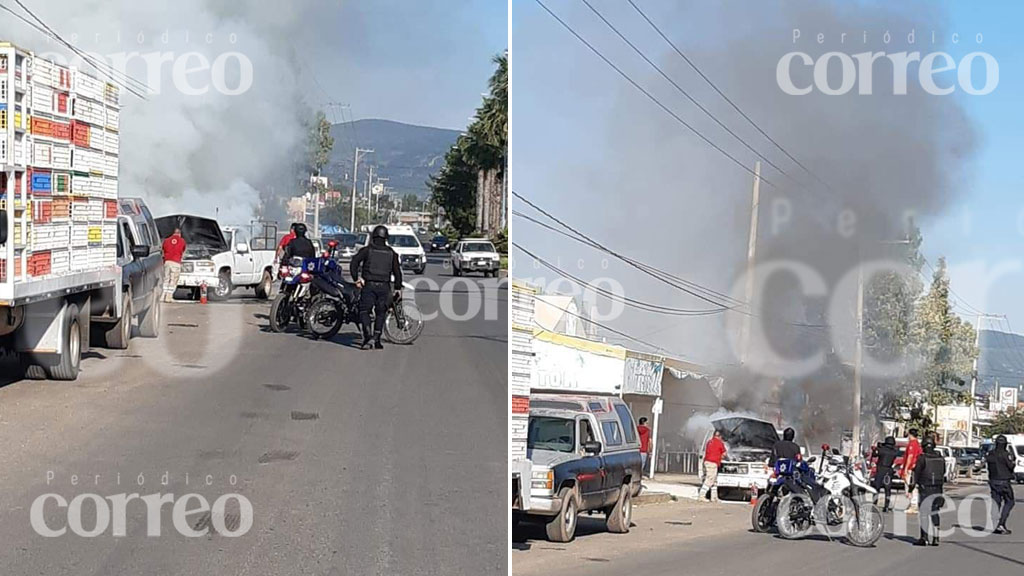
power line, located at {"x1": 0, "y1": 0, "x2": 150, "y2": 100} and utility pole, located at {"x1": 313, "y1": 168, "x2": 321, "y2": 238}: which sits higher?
power line, located at {"x1": 0, "y1": 0, "x2": 150, "y2": 100}

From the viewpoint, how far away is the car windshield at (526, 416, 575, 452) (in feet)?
13.5

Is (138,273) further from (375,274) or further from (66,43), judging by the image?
(66,43)

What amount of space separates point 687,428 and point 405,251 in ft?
110

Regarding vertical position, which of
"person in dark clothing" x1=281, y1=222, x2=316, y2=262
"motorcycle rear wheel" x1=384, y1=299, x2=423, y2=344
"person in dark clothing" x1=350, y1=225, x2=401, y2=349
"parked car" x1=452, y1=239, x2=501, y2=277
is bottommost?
"motorcycle rear wheel" x1=384, y1=299, x2=423, y2=344

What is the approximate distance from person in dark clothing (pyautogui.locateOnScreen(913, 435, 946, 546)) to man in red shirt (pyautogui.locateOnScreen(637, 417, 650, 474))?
1502 mm

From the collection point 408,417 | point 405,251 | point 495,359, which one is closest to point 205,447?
point 408,417

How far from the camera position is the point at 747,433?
4879mm

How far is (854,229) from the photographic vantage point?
5.68m

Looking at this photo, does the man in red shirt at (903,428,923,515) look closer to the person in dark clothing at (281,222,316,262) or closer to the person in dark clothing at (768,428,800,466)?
the person in dark clothing at (768,428,800,466)

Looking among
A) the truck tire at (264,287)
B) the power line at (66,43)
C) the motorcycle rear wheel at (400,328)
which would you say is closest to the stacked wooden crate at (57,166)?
the motorcycle rear wheel at (400,328)

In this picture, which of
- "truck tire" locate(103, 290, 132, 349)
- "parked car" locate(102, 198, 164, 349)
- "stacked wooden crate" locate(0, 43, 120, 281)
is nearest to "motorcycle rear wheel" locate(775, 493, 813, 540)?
"stacked wooden crate" locate(0, 43, 120, 281)

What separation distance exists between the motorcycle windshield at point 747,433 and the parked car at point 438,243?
120ft

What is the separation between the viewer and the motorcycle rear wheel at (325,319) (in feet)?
53.5

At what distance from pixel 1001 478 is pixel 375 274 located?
10.2 m
